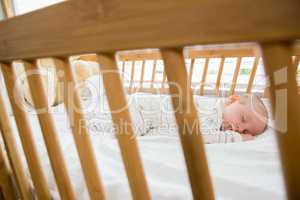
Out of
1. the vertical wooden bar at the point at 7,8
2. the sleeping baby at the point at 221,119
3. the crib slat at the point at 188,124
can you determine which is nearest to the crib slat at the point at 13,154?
the sleeping baby at the point at 221,119

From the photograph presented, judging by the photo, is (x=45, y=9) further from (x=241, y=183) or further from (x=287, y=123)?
(x=241, y=183)

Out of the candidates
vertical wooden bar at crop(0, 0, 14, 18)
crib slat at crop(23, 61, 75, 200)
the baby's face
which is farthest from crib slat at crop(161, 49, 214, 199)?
vertical wooden bar at crop(0, 0, 14, 18)

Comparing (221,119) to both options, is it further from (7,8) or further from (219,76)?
(7,8)

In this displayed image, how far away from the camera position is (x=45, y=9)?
0.42m

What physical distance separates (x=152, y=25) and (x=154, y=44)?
0.08 ft

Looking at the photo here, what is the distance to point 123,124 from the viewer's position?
1.38ft

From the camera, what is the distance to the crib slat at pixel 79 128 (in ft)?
1.56

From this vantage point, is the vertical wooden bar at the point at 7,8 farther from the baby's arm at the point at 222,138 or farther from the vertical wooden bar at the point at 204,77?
the baby's arm at the point at 222,138

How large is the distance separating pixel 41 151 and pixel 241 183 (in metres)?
0.66

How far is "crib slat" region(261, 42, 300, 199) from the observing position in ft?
0.79

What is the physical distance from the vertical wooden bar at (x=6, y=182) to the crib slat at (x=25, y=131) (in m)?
0.25

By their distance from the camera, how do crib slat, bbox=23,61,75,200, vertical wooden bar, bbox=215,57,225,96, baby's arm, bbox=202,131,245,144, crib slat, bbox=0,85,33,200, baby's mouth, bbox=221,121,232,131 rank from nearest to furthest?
crib slat, bbox=23,61,75,200
crib slat, bbox=0,85,33,200
baby's arm, bbox=202,131,245,144
baby's mouth, bbox=221,121,232,131
vertical wooden bar, bbox=215,57,225,96

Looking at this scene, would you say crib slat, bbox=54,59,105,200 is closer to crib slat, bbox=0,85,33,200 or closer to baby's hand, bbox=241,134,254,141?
crib slat, bbox=0,85,33,200

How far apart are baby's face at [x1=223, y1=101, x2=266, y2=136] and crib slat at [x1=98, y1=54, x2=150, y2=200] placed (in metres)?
0.74
